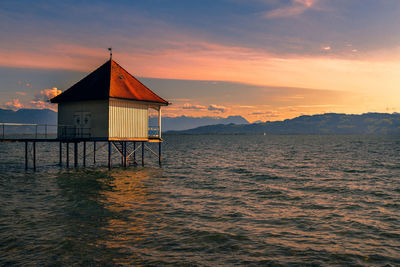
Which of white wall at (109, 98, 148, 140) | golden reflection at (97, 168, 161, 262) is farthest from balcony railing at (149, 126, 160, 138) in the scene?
golden reflection at (97, 168, 161, 262)

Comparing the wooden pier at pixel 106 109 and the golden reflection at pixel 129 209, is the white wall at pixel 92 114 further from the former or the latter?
the golden reflection at pixel 129 209

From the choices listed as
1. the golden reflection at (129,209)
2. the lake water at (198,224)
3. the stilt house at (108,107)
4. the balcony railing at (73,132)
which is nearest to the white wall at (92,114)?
the stilt house at (108,107)

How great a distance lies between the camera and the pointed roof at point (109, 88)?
107 feet

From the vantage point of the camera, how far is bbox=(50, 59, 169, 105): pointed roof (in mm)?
32638

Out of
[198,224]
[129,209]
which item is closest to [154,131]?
[129,209]

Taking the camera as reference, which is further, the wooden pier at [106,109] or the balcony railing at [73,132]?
the balcony railing at [73,132]

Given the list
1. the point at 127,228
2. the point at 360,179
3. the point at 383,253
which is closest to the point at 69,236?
the point at 127,228

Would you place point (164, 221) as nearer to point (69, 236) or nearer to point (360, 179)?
point (69, 236)

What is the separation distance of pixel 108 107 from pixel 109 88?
2093 millimetres

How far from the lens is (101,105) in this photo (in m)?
32.1

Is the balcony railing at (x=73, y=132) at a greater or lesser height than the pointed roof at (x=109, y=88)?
lesser

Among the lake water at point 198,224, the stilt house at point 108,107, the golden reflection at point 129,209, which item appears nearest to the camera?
the lake water at point 198,224

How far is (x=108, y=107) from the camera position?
3162cm

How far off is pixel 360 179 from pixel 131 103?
23.0 m
